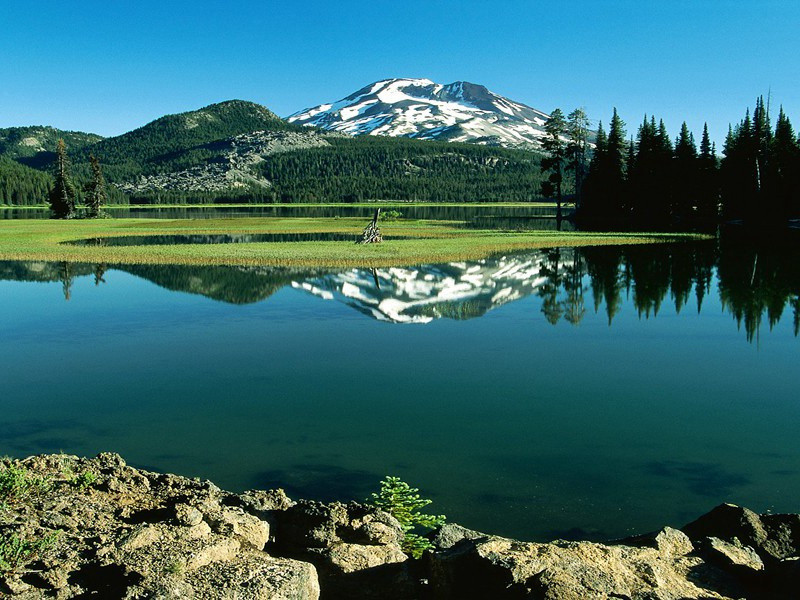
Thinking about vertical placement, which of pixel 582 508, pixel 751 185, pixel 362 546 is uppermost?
pixel 751 185

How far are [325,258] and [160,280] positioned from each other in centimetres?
1299

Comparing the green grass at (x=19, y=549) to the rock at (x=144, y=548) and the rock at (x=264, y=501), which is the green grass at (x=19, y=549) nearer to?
the rock at (x=144, y=548)

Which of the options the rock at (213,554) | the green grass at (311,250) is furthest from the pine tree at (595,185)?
the rock at (213,554)

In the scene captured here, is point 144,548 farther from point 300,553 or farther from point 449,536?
point 449,536

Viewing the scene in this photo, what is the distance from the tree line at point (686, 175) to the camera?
83750mm

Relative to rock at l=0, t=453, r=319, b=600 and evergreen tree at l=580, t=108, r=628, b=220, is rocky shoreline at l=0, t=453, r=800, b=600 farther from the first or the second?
evergreen tree at l=580, t=108, r=628, b=220

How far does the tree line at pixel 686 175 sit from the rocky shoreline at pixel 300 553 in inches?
3219

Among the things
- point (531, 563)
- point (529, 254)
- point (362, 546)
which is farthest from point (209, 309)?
point (529, 254)

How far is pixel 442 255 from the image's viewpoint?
52.8 m

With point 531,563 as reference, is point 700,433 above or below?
below

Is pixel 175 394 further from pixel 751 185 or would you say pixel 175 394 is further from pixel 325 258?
pixel 751 185

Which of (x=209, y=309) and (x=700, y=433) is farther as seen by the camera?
(x=209, y=309)

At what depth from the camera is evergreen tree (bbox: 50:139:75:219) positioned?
118 meters

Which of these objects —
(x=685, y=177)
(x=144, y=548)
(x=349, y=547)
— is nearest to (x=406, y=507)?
(x=349, y=547)
